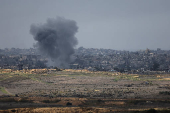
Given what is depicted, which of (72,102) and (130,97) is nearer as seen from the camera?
(72,102)

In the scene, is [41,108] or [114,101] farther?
[114,101]

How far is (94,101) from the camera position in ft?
132

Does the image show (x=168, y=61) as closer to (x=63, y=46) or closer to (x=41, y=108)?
(x=63, y=46)

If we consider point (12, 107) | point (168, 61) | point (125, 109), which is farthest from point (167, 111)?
point (168, 61)

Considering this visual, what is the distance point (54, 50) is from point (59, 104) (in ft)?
266

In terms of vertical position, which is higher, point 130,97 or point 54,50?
point 54,50

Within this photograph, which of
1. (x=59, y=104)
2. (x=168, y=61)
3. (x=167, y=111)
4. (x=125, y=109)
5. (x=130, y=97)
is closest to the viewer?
(x=167, y=111)

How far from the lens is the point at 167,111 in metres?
31.8

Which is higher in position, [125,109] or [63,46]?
[63,46]

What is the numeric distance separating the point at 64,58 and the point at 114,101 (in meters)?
82.6

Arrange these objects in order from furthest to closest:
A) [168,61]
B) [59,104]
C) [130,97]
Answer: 1. [168,61]
2. [130,97]
3. [59,104]

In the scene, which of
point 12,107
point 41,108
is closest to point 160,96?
point 41,108

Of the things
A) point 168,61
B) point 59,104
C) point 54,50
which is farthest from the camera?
point 168,61

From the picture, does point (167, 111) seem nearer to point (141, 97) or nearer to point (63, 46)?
point (141, 97)
